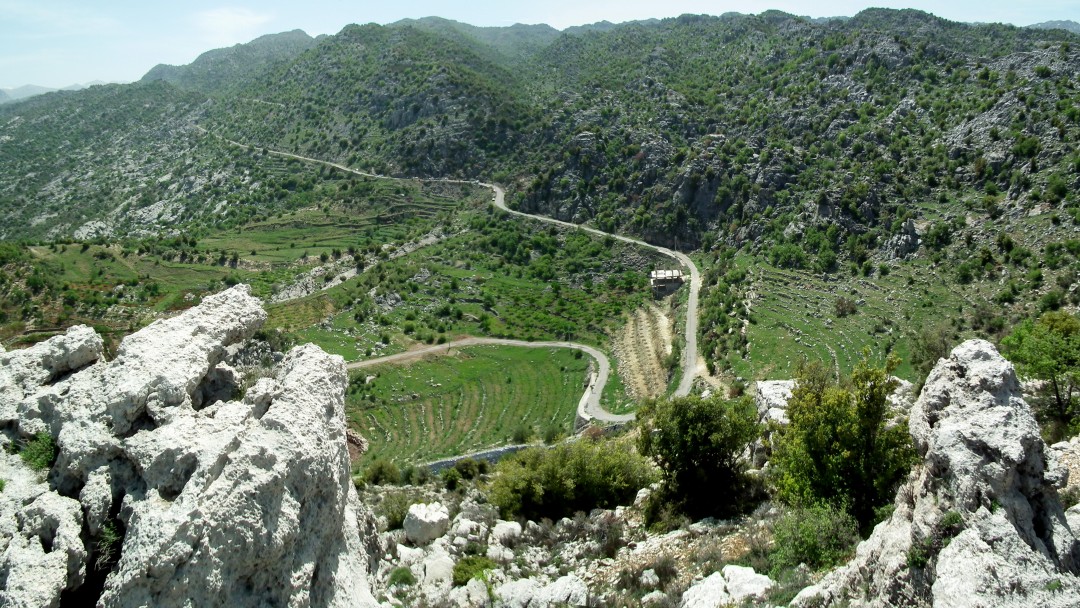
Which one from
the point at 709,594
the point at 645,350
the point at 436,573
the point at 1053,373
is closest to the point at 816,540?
the point at 709,594

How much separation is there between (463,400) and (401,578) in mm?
54373

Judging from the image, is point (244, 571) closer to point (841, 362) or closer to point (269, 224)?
point (841, 362)

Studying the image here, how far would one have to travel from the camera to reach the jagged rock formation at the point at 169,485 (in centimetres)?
1244

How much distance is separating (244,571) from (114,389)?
17.4 feet

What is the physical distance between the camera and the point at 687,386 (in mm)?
65375

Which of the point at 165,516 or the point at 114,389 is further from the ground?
the point at 114,389

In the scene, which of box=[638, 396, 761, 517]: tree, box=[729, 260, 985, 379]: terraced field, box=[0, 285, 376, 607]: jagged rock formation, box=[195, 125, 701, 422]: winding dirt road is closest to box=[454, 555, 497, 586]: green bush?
box=[0, 285, 376, 607]: jagged rock formation

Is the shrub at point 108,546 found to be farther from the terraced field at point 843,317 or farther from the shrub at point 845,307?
the shrub at point 845,307

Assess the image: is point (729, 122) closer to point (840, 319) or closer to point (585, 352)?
point (585, 352)

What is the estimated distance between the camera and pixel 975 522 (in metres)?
13.6

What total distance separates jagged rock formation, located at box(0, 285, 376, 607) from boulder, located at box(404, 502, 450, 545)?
323 inches

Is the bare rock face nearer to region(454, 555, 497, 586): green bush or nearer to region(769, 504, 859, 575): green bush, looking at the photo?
region(769, 504, 859, 575): green bush

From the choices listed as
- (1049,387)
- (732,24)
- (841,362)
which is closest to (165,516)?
(1049,387)

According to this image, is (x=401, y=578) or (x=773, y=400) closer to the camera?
(x=401, y=578)
